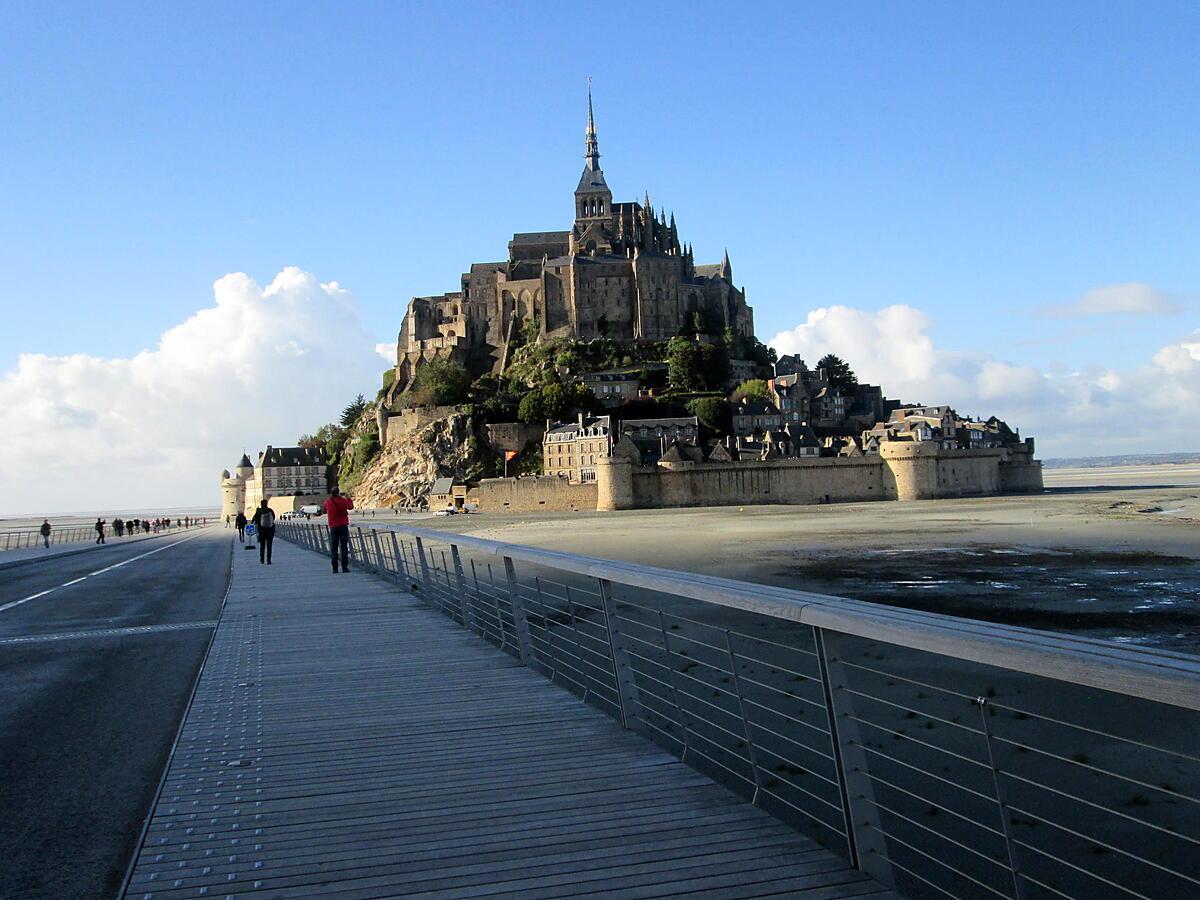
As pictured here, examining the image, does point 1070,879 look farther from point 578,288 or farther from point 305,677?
point 578,288

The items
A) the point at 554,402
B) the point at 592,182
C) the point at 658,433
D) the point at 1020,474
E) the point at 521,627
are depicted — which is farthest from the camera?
the point at 592,182

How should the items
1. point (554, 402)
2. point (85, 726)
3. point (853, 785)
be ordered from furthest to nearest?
point (554, 402)
point (85, 726)
point (853, 785)

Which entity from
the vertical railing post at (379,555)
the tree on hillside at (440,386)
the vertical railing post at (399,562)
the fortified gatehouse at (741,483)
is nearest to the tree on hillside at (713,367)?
the fortified gatehouse at (741,483)

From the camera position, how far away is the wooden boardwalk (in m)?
3.46

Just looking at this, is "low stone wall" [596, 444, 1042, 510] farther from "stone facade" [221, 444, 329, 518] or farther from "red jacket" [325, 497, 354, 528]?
"red jacket" [325, 497, 354, 528]

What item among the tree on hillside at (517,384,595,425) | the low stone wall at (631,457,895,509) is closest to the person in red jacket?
the low stone wall at (631,457,895,509)

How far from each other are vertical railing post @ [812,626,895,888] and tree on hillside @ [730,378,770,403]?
82.3 m

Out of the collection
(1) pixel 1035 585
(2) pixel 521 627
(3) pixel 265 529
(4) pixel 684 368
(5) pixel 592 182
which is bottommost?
(1) pixel 1035 585

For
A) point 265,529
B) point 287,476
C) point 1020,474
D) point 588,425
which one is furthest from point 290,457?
point 265,529

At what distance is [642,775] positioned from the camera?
4.64 m

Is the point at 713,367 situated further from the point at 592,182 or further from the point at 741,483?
the point at 592,182

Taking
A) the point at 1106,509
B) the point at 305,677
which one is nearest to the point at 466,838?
the point at 305,677

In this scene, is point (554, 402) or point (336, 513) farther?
point (554, 402)

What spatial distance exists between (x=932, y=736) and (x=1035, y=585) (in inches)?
563
